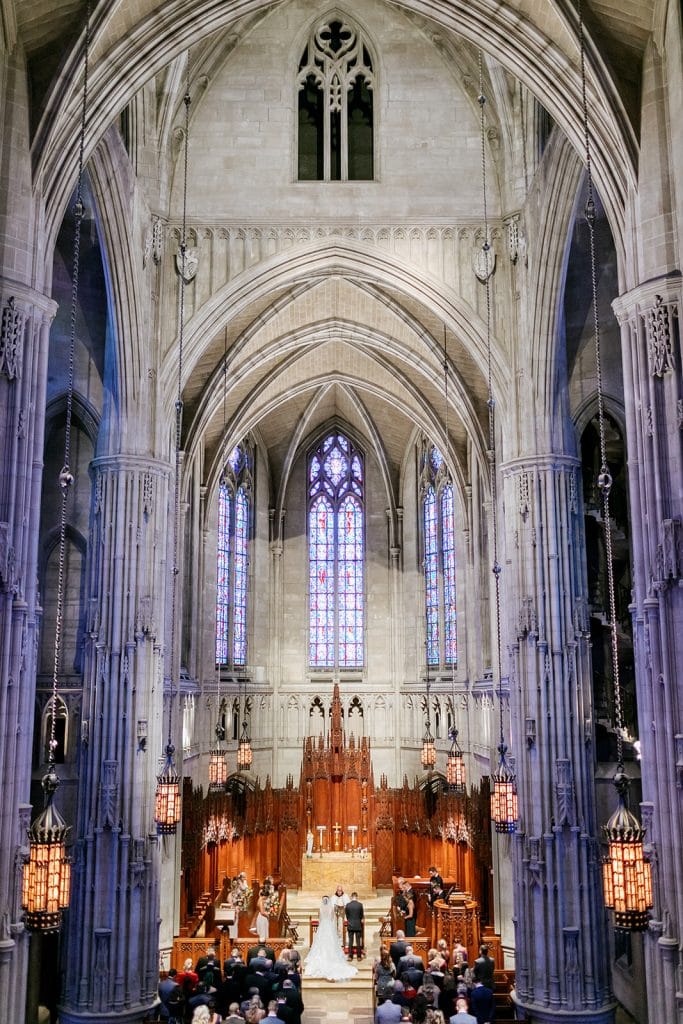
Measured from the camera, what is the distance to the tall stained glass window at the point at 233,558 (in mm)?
33031

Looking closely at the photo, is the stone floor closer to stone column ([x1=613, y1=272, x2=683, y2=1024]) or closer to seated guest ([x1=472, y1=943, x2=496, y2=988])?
seated guest ([x1=472, y1=943, x2=496, y2=988])

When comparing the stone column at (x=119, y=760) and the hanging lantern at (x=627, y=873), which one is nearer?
the hanging lantern at (x=627, y=873)

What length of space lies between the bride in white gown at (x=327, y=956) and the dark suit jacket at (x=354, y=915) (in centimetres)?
61

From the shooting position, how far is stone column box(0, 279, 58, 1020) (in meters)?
11.1

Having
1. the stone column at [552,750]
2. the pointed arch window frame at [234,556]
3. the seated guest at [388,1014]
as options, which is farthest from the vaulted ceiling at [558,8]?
the pointed arch window frame at [234,556]

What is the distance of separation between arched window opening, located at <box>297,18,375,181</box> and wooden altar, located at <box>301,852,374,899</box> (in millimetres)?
20234

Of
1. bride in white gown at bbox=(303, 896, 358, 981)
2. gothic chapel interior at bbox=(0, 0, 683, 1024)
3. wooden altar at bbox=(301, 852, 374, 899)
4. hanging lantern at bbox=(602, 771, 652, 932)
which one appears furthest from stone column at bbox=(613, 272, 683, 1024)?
wooden altar at bbox=(301, 852, 374, 899)

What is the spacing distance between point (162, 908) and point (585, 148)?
58.0 ft

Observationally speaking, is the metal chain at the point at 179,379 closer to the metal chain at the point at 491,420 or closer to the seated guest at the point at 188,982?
the seated guest at the point at 188,982

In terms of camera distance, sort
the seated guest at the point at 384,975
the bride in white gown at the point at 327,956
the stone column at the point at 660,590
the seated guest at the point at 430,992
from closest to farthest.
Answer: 1. the stone column at the point at 660,590
2. the seated guest at the point at 430,992
3. the seated guest at the point at 384,975
4. the bride in white gown at the point at 327,956

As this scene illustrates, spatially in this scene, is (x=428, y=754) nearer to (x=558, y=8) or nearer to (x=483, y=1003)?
(x=483, y=1003)

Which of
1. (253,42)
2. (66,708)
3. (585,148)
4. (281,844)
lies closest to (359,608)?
(281,844)

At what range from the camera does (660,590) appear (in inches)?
449

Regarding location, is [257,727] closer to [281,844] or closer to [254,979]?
[281,844]
